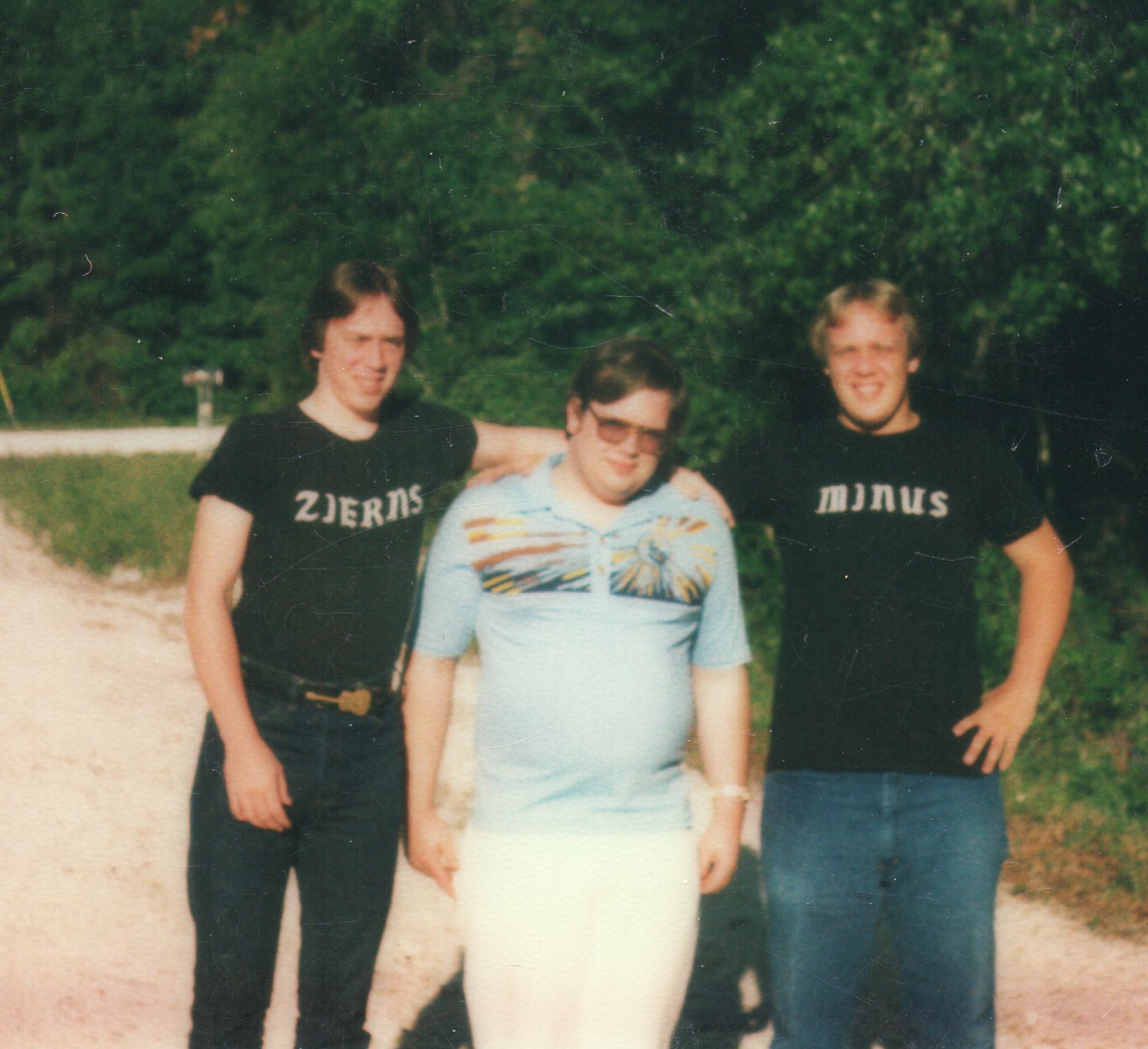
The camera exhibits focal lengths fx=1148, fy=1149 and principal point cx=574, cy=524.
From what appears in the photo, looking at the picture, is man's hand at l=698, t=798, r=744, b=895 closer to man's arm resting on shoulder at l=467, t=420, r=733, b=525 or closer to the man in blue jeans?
the man in blue jeans

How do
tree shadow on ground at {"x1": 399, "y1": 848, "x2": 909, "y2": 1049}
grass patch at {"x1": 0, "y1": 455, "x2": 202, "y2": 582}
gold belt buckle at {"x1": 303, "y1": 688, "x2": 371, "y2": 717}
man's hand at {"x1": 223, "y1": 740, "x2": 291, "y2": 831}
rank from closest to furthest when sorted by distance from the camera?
man's hand at {"x1": 223, "y1": 740, "x2": 291, "y2": 831}, gold belt buckle at {"x1": 303, "y1": 688, "x2": 371, "y2": 717}, tree shadow on ground at {"x1": 399, "y1": 848, "x2": 909, "y2": 1049}, grass patch at {"x1": 0, "y1": 455, "x2": 202, "y2": 582}

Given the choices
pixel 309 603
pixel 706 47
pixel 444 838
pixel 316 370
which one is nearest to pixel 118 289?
pixel 316 370

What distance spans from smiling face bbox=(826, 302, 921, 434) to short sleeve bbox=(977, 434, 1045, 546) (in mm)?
196

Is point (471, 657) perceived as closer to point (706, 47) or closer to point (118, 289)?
point (118, 289)

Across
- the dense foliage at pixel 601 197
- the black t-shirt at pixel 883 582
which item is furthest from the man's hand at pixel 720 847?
the dense foliage at pixel 601 197

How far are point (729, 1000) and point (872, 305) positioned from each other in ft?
7.62

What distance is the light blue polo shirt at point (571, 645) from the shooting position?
2.06 m

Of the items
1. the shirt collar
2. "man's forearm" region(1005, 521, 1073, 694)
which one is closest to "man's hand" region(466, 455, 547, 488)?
the shirt collar

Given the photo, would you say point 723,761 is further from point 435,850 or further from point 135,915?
point 135,915

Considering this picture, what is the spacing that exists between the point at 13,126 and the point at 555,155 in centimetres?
312

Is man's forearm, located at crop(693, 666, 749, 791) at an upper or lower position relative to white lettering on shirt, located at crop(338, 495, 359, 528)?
lower

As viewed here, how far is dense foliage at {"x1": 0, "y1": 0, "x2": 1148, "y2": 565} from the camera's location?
14.8ft

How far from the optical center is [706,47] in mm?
6945

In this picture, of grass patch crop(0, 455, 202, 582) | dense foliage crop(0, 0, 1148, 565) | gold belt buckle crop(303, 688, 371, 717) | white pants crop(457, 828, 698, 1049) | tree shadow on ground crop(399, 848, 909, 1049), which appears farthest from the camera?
grass patch crop(0, 455, 202, 582)
